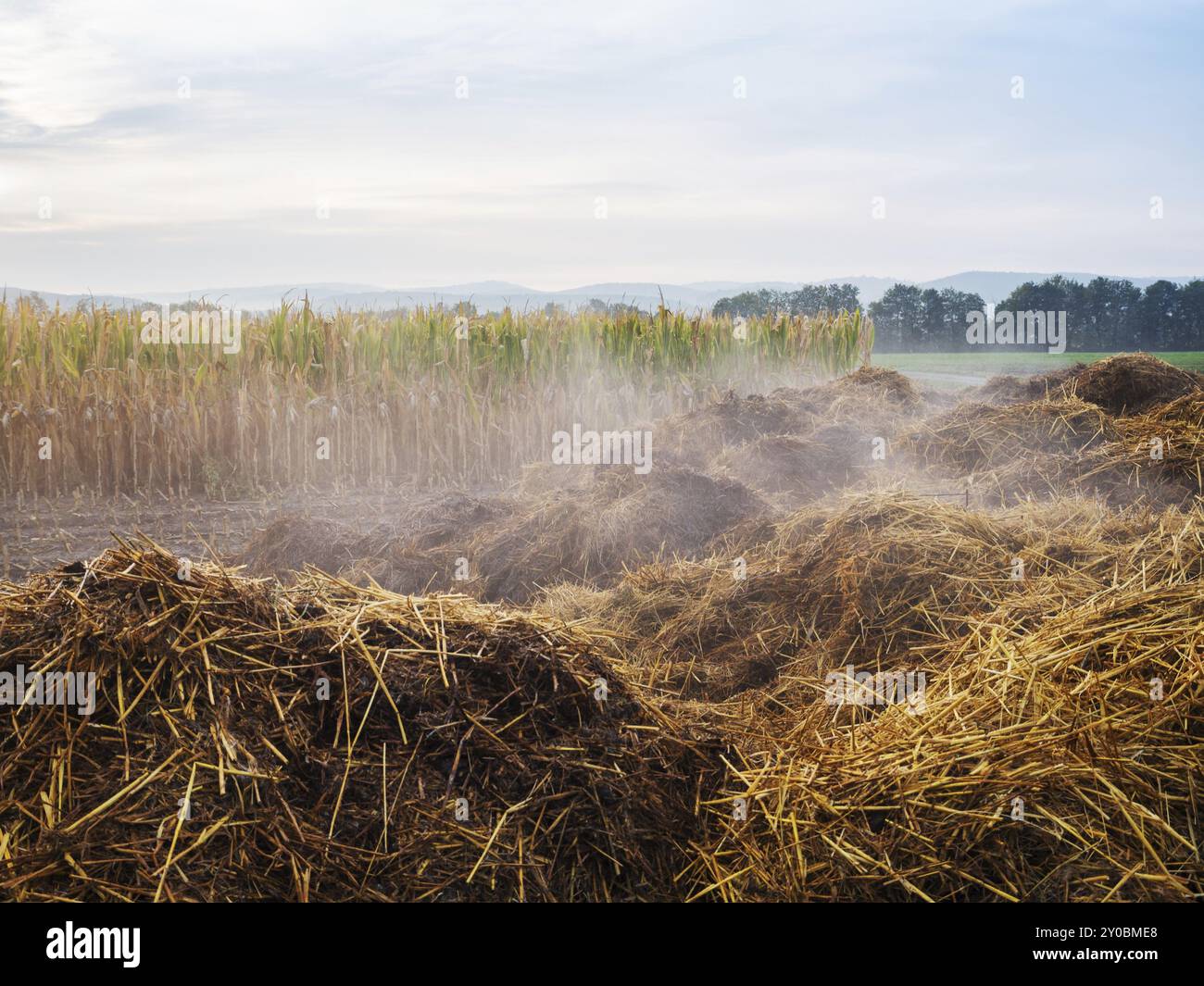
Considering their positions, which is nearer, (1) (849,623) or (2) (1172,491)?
(1) (849,623)

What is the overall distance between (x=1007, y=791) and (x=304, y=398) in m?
7.40

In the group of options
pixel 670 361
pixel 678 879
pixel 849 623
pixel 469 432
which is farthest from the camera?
pixel 670 361

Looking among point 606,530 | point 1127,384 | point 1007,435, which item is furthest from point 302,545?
point 1127,384

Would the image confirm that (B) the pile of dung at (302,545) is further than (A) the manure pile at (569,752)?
Yes

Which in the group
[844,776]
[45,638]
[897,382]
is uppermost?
[897,382]

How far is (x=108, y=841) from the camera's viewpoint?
2441 millimetres

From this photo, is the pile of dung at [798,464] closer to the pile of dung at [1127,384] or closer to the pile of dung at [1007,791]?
the pile of dung at [1127,384]

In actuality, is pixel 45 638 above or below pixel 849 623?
above

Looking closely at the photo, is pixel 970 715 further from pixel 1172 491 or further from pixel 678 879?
pixel 1172 491

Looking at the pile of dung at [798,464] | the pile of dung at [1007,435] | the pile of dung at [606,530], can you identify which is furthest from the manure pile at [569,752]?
the pile of dung at [798,464]

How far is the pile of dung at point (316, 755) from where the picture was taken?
247 cm

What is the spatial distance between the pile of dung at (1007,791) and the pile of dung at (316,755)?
0.78ft

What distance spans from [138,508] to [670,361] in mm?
6373

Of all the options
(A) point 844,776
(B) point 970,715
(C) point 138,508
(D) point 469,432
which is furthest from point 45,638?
(D) point 469,432
